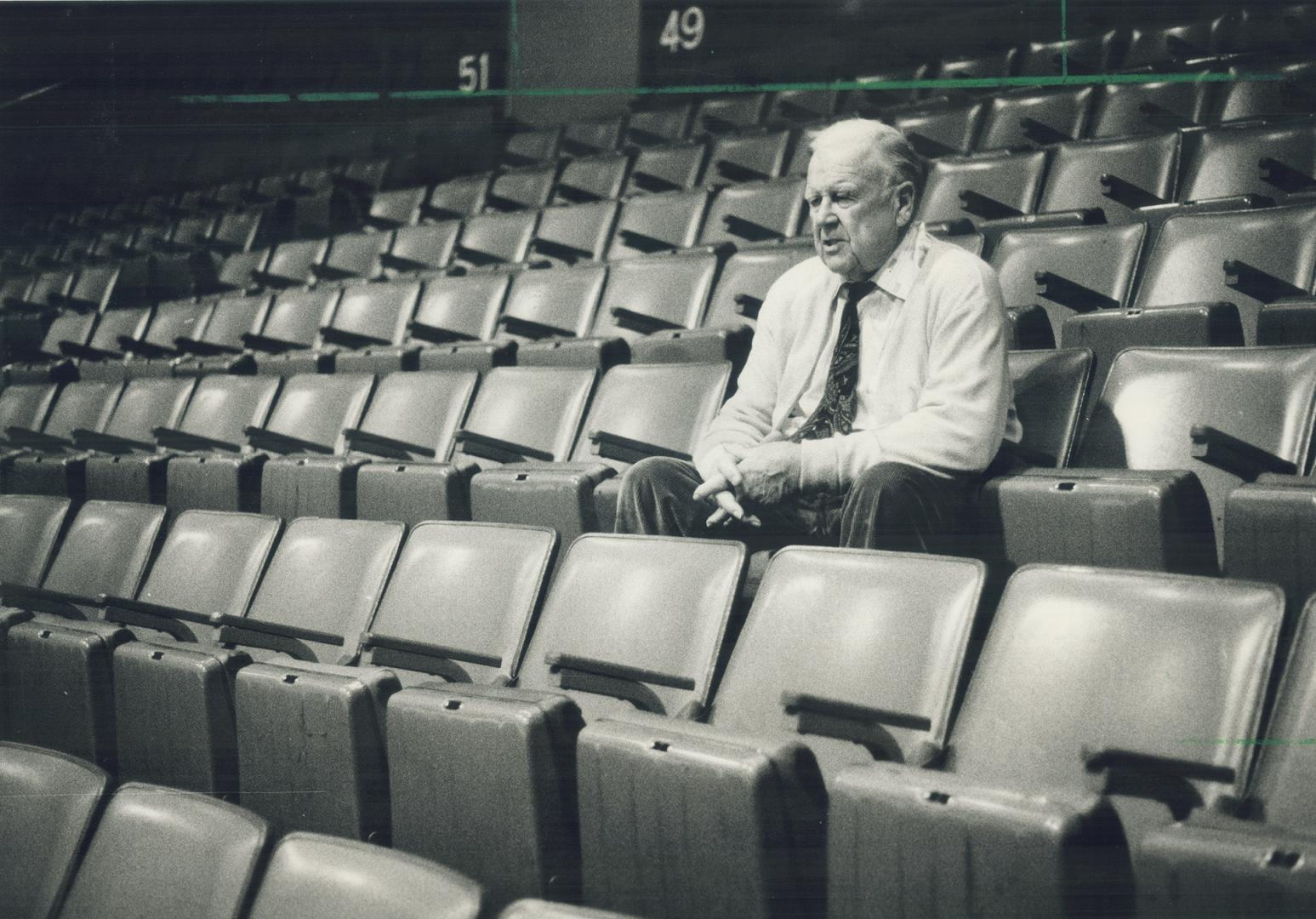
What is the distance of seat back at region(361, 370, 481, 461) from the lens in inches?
24.3

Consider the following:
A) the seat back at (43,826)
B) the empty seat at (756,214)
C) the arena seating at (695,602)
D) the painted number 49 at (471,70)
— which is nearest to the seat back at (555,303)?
the arena seating at (695,602)

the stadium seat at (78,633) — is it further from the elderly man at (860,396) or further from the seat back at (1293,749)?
the seat back at (1293,749)

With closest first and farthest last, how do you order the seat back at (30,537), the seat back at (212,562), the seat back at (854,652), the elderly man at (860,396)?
the seat back at (854,652), the elderly man at (860,396), the seat back at (212,562), the seat back at (30,537)

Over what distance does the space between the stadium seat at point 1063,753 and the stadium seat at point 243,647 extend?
20 cm

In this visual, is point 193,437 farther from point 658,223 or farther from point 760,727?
point 760,727

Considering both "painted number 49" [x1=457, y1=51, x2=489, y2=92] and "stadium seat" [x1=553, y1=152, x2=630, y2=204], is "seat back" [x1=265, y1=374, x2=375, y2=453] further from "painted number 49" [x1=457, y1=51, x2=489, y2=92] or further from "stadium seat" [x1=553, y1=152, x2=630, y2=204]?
"painted number 49" [x1=457, y1=51, x2=489, y2=92]

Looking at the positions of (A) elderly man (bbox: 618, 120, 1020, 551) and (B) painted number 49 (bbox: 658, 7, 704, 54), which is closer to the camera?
(A) elderly man (bbox: 618, 120, 1020, 551)

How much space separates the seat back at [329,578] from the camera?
0.44 metres

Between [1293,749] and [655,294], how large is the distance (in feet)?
1.65

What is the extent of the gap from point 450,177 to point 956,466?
1.09 m

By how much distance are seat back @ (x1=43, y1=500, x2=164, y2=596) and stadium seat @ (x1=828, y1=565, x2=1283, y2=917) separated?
1.38 feet

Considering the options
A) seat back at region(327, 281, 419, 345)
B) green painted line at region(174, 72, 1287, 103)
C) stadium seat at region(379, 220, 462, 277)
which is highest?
green painted line at region(174, 72, 1287, 103)

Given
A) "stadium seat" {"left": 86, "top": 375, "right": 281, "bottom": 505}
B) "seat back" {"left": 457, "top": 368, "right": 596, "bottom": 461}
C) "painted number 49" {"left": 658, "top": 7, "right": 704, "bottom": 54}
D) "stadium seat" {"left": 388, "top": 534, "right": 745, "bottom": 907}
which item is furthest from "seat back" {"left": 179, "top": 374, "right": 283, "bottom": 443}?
"painted number 49" {"left": 658, "top": 7, "right": 704, "bottom": 54}

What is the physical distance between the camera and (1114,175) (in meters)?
0.65
